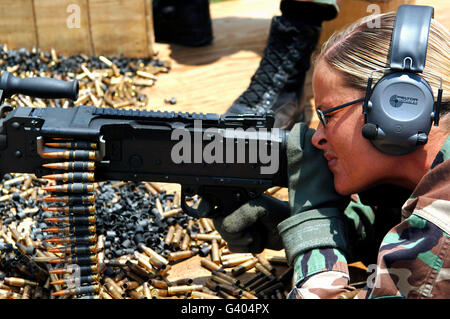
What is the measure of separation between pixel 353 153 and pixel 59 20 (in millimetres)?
3991

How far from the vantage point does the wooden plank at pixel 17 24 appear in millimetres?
5750

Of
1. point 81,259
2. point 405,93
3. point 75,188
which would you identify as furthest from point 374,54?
point 81,259

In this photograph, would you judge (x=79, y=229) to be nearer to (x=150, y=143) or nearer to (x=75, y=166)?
(x=75, y=166)

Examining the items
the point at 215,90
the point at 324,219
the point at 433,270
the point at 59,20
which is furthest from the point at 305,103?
the point at 433,270

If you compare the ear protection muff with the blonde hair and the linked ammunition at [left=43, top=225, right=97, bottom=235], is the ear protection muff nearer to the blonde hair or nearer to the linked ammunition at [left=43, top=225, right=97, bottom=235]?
the blonde hair

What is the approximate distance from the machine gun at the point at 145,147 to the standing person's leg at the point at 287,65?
6.13ft

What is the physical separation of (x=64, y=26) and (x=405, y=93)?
423 centimetres

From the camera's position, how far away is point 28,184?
4.43 meters

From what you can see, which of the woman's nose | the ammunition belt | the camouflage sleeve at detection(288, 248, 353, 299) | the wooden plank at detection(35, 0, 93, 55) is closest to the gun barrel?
the ammunition belt

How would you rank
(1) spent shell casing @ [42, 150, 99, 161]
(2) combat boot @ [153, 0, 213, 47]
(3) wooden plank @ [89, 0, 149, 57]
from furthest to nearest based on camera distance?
(2) combat boot @ [153, 0, 213, 47], (3) wooden plank @ [89, 0, 149, 57], (1) spent shell casing @ [42, 150, 99, 161]

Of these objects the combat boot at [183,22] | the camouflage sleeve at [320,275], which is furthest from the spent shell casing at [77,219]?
the combat boot at [183,22]

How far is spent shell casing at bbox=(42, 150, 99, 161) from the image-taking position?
3.05m

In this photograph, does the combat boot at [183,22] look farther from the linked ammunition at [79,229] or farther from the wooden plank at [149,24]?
the linked ammunition at [79,229]

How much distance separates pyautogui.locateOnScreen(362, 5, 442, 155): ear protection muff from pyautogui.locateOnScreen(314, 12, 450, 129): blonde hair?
67 mm
